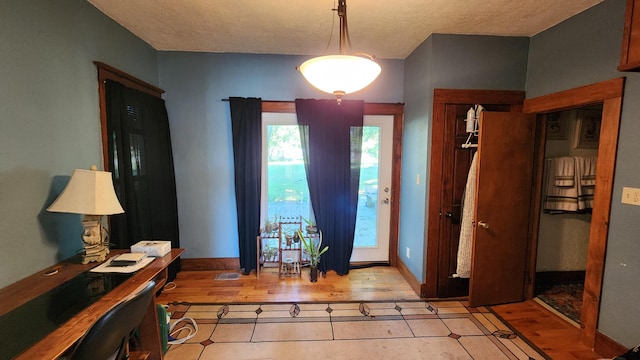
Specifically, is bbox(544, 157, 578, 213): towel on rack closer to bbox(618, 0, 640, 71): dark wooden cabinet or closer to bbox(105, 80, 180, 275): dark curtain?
bbox(618, 0, 640, 71): dark wooden cabinet

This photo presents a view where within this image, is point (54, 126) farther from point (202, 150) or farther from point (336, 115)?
point (336, 115)

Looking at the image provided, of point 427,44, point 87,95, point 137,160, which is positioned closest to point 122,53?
point 87,95

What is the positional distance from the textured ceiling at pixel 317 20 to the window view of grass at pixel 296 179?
39.5 inches

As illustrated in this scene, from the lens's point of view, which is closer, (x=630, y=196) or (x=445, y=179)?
(x=630, y=196)

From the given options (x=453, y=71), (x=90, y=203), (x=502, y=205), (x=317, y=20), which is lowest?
(x=502, y=205)

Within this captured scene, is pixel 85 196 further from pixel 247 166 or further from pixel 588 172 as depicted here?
pixel 588 172

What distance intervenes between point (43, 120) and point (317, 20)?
2.09 meters

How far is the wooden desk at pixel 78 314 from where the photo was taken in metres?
1.00

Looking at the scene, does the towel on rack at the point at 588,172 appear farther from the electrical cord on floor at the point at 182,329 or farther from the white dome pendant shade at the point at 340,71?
the electrical cord on floor at the point at 182,329

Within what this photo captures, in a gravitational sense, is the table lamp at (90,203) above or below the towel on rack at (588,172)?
below

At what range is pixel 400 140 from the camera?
3.29 metres

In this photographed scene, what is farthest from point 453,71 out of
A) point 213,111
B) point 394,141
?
point 213,111

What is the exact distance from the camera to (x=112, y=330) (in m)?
1.06

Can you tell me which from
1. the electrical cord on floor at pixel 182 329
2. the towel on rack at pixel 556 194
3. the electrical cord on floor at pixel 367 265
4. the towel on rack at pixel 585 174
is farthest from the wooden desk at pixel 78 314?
the towel on rack at pixel 585 174
